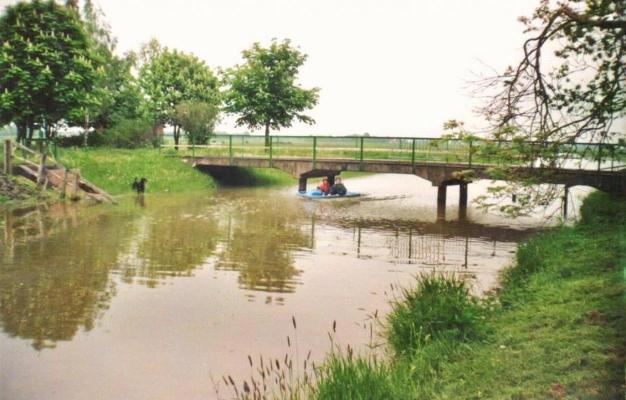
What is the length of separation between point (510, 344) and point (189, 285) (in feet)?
18.8

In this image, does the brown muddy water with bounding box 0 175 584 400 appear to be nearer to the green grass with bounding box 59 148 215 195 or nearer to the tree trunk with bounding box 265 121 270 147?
the green grass with bounding box 59 148 215 195

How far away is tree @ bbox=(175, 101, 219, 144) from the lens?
123 feet

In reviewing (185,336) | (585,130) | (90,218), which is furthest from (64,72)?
(585,130)

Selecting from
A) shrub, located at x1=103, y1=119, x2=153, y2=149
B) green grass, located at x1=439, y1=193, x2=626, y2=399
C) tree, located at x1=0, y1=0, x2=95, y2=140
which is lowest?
green grass, located at x1=439, y1=193, x2=626, y2=399

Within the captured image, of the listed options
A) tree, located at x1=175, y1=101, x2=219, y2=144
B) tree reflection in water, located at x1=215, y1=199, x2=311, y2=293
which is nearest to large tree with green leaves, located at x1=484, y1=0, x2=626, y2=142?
tree reflection in water, located at x1=215, y1=199, x2=311, y2=293

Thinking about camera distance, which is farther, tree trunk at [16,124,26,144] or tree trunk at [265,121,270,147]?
tree trunk at [265,121,270,147]

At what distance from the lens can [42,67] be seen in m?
23.9

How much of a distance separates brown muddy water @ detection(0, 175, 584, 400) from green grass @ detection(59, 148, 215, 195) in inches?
301

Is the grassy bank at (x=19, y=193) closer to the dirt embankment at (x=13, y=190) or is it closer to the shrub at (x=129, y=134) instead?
the dirt embankment at (x=13, y=190)

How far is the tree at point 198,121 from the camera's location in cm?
3744

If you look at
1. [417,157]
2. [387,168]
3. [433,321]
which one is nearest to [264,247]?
[433,321]

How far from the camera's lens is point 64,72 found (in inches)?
1045

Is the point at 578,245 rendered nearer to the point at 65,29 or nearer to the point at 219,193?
the point at 219,193

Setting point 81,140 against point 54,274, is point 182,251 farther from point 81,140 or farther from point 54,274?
point 81,140
